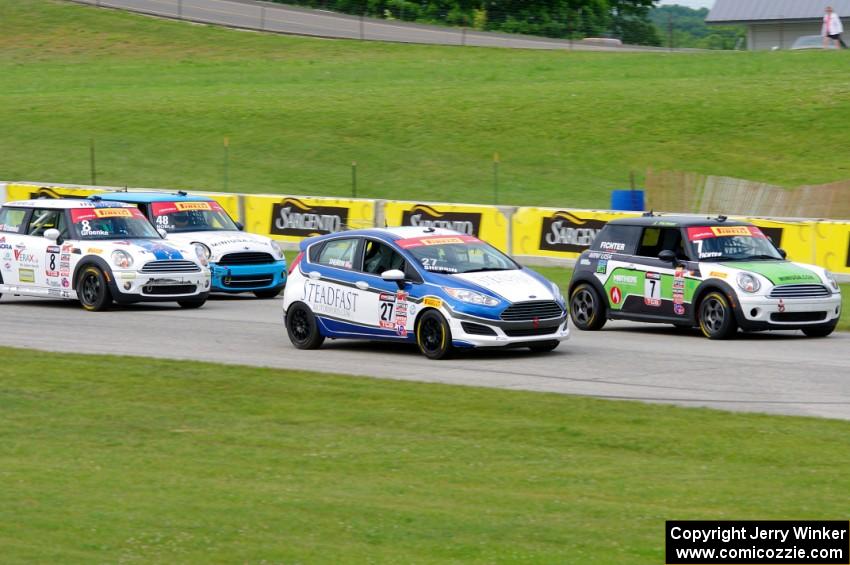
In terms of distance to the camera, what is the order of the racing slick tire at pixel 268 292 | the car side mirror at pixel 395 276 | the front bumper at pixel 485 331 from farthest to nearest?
the racing slick tire at pixel 268 292 → the car side mirror at pixel 395 276 → the front bumper at pixel 485 331

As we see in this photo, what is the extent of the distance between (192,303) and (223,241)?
1.64 metres

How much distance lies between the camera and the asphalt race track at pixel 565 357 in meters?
14.3

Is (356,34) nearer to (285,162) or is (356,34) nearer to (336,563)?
(285,162)

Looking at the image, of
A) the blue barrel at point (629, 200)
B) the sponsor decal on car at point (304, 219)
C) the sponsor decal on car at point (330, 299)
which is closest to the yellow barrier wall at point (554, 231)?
the blue barrel at point (629, 200)

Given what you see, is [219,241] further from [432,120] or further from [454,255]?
[432,120]

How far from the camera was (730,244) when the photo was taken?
1961 cm

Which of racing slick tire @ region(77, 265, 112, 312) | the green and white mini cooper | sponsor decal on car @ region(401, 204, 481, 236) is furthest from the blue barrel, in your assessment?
racing slick tire @ region(77, 265, 112, 312)

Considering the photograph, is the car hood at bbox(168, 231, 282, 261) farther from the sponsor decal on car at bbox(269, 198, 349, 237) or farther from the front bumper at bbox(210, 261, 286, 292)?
the sponsor decal on car at bbox(269, 198, 349, 237)

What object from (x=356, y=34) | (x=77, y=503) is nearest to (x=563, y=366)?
(x=77, y=503)

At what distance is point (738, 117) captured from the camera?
146 ft

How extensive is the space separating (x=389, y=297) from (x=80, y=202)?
8158mm

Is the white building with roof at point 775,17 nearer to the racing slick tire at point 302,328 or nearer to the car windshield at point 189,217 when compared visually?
the car windshield at point 189,217

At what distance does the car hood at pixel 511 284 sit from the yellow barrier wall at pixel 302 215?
12.2 metres

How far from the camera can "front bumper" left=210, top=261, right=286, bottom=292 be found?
24484 millimetres
